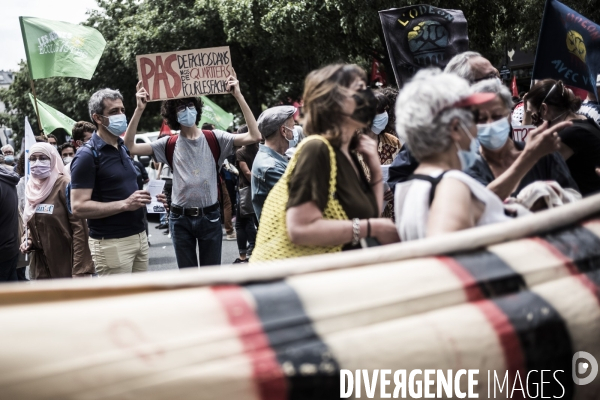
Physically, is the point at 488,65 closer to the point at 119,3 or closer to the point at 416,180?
the point at 416,180

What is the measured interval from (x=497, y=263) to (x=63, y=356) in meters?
1.08

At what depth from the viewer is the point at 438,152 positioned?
251 centimetres

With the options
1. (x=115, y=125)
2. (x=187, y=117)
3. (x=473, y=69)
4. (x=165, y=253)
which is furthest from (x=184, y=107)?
(x=165, y=253)

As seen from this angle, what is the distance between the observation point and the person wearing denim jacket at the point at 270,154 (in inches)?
183

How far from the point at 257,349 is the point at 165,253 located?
33.6ft

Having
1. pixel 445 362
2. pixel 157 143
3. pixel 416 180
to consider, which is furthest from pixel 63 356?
pixel 157 143

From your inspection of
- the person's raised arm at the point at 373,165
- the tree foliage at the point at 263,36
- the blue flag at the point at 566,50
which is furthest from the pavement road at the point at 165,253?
the tree foliage at the point at 263,36

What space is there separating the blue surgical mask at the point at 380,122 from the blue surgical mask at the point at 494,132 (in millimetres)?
2200

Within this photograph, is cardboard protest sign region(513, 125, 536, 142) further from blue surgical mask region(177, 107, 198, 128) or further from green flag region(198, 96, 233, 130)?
green flag region(198, 96, 233, 130)

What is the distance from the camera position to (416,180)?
8.09 feet

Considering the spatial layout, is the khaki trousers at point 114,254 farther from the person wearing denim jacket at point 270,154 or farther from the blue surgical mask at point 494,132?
the blue surgical mask at point 494,132

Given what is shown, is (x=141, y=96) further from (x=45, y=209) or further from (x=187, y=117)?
(x=45, y=209)

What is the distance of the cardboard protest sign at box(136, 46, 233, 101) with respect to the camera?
19.2ft

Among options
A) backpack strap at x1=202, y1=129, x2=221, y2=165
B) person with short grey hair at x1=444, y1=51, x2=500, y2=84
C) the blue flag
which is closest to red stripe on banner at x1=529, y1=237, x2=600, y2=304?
person with short grey hair at x1=444, y1=51, x2=500, y2=84
